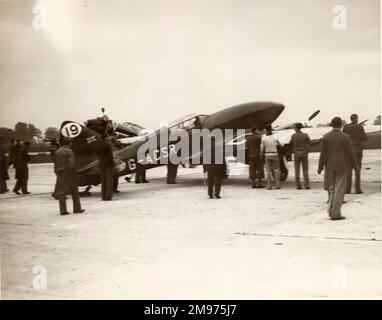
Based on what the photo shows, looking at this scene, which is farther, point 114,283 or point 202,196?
point 202,196

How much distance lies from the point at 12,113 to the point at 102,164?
4255 millimetres

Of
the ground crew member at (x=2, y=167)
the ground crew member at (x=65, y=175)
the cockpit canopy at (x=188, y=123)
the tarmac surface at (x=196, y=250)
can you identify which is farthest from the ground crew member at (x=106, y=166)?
the cockpit canopy at (x=188, y=123)

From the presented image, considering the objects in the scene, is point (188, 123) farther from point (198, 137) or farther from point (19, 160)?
point (19, 160)

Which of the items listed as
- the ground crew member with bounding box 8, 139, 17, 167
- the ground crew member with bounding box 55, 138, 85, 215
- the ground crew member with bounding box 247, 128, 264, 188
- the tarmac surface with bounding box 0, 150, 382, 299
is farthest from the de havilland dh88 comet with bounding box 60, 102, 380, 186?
the ground crew member with bounding box 55, 138, 85, 215

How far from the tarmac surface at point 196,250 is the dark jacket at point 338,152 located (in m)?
0.92

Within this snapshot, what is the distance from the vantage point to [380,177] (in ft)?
54.7

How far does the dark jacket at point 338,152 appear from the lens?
9.09 meters

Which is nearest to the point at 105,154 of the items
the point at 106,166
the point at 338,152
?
the point at 106,166

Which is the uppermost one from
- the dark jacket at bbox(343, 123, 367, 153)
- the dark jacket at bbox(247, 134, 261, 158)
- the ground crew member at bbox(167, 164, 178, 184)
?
the dark jacket at bbox(343, 123, 367, 153)

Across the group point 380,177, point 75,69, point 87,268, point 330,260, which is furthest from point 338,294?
point 380,177

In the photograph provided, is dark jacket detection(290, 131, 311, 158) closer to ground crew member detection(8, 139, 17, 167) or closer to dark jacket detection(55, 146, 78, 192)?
dark jacket detection(55, 146, 78, 192)

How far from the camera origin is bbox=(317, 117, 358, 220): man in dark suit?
29.6 ft

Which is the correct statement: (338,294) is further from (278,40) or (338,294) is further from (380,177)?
(380,177)
